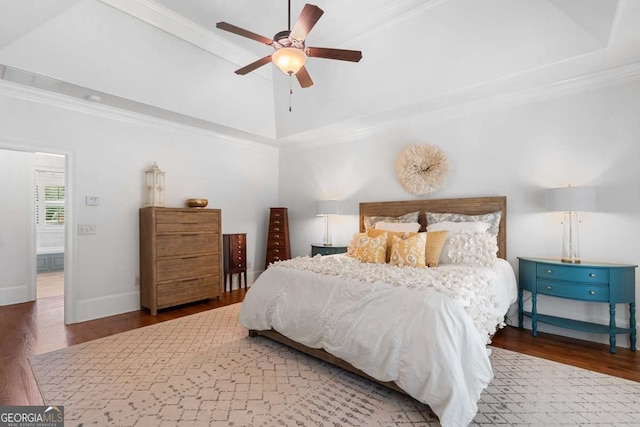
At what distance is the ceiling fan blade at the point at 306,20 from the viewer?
2.14 m

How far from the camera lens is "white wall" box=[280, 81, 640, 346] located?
292 cm

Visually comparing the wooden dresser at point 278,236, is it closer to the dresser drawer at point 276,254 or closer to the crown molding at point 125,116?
the dresser drawer at point 276,254

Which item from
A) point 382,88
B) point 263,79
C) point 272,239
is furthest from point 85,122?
point 382,88

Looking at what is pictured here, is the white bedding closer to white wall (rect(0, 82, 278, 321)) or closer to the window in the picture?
white wall (rect(0, 82, 278, 321))

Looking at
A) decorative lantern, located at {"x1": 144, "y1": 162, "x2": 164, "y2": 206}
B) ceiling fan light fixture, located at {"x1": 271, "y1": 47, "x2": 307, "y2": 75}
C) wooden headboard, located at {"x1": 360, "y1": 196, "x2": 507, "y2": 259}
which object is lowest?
wooden headboard, located at {"x1": 360, "y1": 196, "x2": 507, "y2": 259}

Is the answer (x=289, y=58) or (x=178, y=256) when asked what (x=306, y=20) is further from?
(x=178, y=256)

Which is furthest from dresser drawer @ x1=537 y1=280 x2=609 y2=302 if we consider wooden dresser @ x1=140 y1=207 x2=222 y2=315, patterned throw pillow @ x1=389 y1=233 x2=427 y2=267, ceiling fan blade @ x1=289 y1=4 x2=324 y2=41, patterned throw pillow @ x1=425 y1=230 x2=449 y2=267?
wooden dresser @ x1=140 y1=207 x2=222 y2=315

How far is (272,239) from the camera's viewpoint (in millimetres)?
5535

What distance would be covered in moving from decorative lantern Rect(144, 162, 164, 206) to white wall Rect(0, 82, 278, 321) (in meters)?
0.09

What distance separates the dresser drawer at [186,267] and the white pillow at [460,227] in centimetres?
309

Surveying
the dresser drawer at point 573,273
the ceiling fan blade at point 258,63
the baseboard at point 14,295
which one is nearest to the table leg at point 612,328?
the dresser drawer at point 573,273

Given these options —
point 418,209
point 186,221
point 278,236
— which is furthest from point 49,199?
point 418,209

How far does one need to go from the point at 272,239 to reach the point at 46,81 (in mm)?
3586

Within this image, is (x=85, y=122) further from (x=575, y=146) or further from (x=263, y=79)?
(x=575, y=146)
